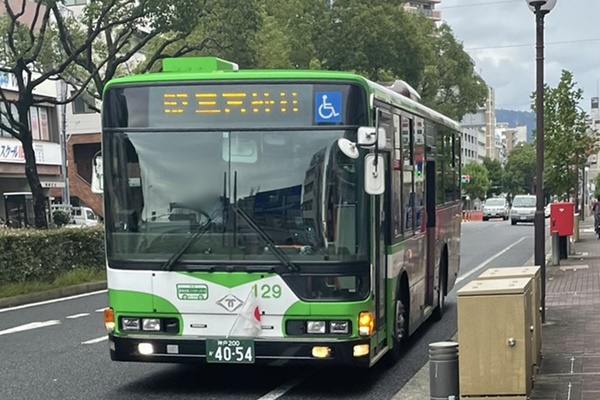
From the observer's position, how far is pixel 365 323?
23.5 feet

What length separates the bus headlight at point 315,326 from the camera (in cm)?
711

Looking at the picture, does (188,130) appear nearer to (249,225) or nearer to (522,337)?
(249,225)

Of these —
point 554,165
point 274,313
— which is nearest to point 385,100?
point 274,313

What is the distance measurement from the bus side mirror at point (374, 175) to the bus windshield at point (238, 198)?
0.17 m

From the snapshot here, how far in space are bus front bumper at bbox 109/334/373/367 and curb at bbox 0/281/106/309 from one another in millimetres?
9284

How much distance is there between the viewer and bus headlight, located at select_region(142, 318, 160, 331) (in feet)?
24.2

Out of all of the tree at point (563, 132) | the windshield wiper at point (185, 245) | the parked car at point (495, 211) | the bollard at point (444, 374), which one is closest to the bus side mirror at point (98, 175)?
the windshield wiper at point (185, 245)

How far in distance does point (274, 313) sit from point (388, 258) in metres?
1.44

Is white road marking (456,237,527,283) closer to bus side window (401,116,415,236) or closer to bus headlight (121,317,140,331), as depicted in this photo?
bus side window (401,116,415,236)

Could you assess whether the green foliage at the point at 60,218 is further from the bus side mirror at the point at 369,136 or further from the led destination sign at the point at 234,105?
the bus side mirror at the point at 369,136

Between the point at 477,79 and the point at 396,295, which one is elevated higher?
the point at 477,79

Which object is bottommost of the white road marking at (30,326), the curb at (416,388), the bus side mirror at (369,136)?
the white road marking at (30,326)

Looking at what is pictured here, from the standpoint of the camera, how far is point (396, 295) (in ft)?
28.0

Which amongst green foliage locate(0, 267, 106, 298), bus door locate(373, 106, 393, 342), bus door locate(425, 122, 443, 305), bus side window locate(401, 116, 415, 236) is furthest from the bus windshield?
green foliage locate(0, 267, 106, 298)
